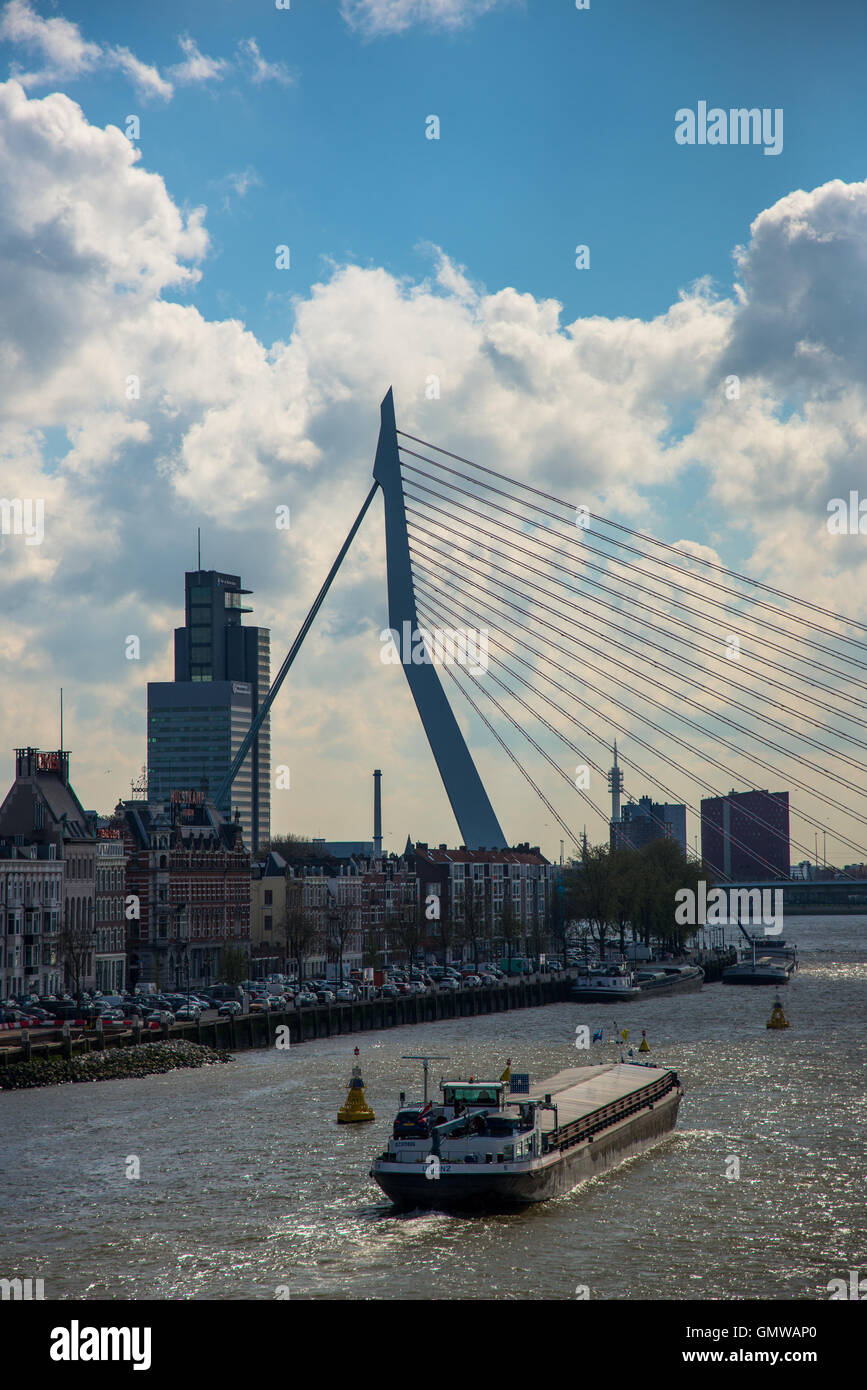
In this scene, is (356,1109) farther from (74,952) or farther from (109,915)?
(109,915)

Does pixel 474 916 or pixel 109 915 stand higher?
pixel 109 915

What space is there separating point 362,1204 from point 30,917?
4604 centimetres

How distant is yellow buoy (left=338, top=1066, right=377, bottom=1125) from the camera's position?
135ft

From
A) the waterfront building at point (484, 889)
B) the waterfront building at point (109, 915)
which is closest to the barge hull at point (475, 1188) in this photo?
the waterfront building at point (109, 915)

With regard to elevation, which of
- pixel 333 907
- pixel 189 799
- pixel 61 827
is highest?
pixel 189 799

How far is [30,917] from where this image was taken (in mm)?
74000

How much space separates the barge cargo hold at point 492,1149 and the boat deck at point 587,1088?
0.11 m

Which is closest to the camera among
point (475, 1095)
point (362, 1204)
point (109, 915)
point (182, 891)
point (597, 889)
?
point (362, 1204)

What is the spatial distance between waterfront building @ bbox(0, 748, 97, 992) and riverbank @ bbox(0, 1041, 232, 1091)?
65.7 ft

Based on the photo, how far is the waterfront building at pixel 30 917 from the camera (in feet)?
236

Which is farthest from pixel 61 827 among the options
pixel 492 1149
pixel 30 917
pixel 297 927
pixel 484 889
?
pixel 484 889

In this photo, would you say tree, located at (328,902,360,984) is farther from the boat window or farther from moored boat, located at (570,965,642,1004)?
the boat window

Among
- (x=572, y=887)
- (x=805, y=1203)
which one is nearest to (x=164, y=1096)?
(x=805, y=1203)

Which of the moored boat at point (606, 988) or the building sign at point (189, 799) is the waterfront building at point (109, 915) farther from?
the moored boat at point (606, 988)
